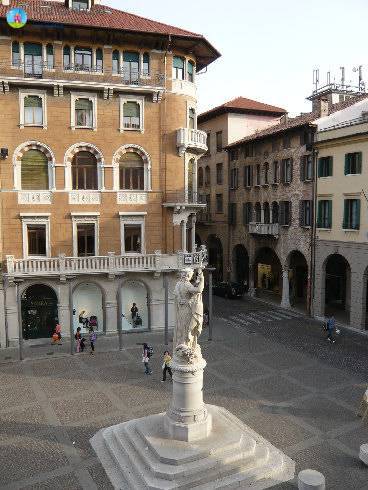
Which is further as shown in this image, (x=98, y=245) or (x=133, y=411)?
(x=98, y=245)

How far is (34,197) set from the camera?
3031 centimetres

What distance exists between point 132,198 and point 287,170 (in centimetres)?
1715

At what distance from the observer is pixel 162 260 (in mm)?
32688

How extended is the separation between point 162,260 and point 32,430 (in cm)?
1661

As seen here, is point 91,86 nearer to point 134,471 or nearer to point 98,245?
point 98,245

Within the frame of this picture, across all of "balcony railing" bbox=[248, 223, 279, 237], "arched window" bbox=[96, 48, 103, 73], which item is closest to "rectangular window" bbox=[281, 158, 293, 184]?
"balcony railing" bbox=[248, 223, 279, 237]

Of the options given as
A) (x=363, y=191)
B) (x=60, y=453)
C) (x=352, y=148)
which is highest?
(x=352, y=148)

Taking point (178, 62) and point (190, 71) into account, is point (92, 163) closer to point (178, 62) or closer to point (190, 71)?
point (178, 62)

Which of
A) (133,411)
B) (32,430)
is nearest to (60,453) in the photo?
(32,430)

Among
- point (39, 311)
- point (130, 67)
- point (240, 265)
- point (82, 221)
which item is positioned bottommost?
point (39, 311)

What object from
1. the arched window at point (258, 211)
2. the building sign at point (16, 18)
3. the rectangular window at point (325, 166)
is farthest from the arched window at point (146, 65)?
the arched window at point (258, 211)

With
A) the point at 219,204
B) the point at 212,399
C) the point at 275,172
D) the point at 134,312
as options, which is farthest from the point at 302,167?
the point at 212,399

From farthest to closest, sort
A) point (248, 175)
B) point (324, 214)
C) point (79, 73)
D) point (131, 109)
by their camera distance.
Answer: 1. point (248, 175)
2. point (324, 214)
3. point (131, 109)
4. point (79, 73)

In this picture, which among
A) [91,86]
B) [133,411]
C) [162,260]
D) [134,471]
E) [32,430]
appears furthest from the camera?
[162,260]
